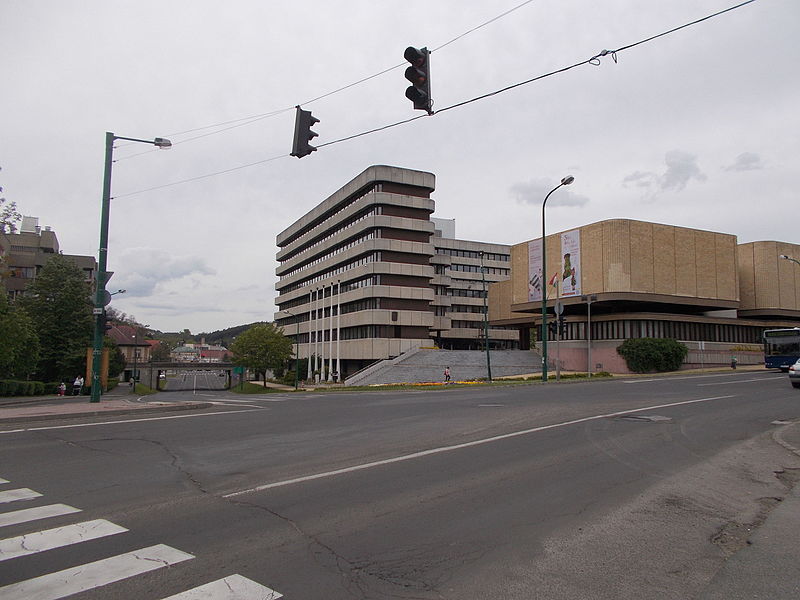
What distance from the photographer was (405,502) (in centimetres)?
654

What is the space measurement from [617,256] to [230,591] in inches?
2014

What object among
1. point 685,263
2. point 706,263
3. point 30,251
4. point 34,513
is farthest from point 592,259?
point 30,251

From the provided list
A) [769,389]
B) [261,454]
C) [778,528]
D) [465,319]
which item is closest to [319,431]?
[261,454]

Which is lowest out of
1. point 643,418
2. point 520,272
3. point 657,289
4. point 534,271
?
A: point 643,418

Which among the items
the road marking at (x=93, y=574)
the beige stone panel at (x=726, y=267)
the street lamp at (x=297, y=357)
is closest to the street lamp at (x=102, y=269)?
the road marking at (x=93, y=574)

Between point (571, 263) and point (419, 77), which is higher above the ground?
point (571, 263)

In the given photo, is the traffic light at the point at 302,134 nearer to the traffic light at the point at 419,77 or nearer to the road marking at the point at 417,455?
the traffic light at the point at 419,77

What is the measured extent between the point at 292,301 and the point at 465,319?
94.5 feet

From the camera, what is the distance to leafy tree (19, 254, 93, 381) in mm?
55312

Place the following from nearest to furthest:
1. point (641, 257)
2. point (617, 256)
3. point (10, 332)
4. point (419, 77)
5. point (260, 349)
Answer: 1. point (419, 77)
2. point (10, 332)
3. point (617, 256)
4. point (641, 257)
5. point (260, 349)

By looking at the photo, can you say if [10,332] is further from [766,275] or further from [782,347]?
[766,275]

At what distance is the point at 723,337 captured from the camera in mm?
57688

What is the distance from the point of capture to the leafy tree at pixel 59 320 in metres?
55.3

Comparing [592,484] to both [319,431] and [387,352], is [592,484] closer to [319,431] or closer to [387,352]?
[319,431]
